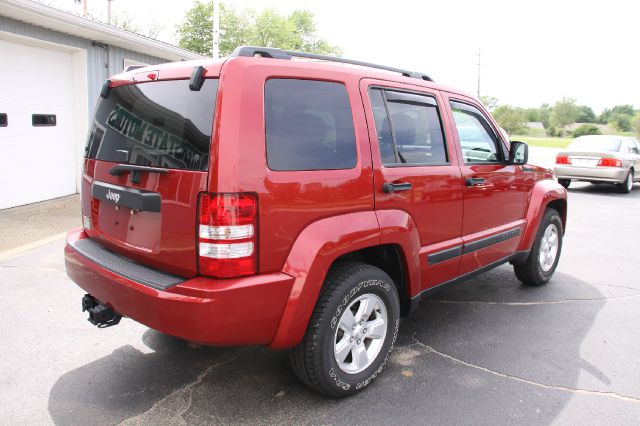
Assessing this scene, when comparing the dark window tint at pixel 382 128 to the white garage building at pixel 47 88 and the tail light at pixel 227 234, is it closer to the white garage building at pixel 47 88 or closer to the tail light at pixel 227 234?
the tail light at pixel 227 234

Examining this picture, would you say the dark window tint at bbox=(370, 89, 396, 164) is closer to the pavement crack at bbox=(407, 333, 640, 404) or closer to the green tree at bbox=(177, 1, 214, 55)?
the pavement crack at bbox=(407, 333, 640, 404)

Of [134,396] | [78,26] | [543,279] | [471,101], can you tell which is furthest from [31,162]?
[543,279]

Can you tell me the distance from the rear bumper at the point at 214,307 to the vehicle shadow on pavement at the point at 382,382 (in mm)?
559

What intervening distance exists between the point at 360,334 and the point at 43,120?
7.74 m

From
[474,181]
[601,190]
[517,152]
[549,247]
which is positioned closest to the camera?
[474,181]

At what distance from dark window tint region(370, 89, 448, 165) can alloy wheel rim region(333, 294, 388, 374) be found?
871 mm

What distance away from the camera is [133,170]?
275 cm

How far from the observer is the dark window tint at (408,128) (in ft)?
10.2

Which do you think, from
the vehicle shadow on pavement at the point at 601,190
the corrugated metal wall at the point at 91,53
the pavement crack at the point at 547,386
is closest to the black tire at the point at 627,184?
the vehicle shadow on pavement at the point at 601,190

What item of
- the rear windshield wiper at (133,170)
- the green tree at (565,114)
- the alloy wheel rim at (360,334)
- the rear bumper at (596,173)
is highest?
the green tree at (565,114)

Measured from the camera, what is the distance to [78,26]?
812cm

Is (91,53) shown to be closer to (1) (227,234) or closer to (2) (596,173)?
(1) (227,234)

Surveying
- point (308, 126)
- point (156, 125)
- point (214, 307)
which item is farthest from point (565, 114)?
point (214, 307)

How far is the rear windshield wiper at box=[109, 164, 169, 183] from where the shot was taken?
2.62 meters
